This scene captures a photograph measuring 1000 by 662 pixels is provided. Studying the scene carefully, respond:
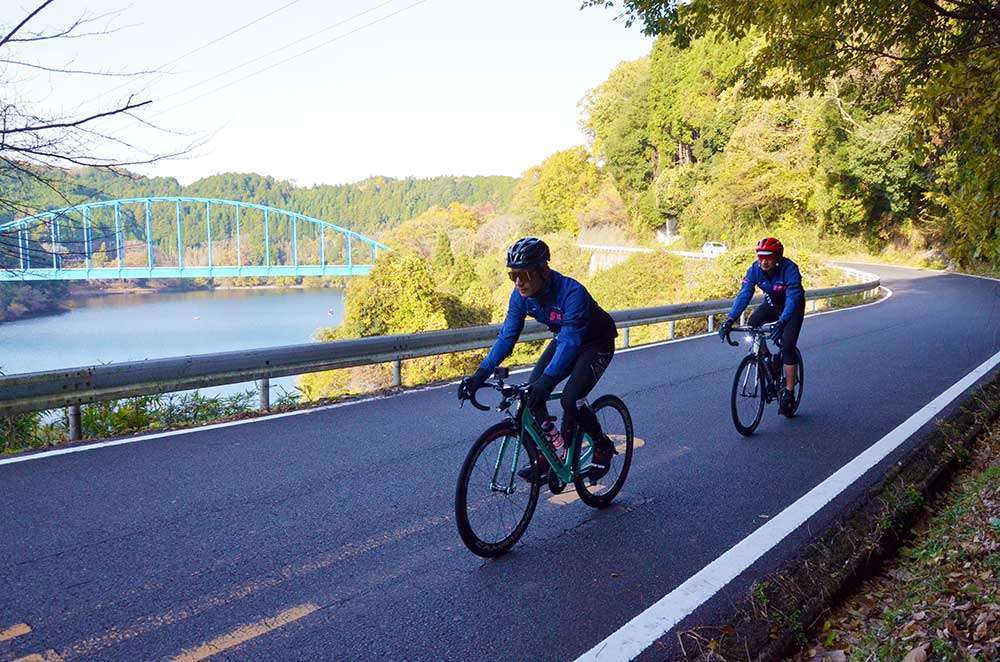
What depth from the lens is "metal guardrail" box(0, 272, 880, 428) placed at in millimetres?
6574

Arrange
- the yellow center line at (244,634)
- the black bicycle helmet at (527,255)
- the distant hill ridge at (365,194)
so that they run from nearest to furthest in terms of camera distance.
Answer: the yellow center line at (244,634)
the black bicycle helmet at (527,255)
the distant hill ridge at (365,194)

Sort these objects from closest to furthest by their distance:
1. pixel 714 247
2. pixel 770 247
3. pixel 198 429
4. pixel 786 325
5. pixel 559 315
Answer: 1. pixel 559 315
2. pixel 198 429
3. pixel 770 247
4. pixel 786 325
5. pixel 714 247

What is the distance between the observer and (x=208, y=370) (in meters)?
7.79

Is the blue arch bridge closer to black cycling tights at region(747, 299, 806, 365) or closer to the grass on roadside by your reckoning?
black cycling tights at region(747, 299, 806, 365)

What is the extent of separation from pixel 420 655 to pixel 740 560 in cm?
198

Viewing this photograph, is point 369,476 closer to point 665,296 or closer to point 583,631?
point 583,631

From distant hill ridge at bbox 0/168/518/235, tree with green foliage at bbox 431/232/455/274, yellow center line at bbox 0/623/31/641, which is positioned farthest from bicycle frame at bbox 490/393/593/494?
distant hill ridge at bbox 0/168/518/235

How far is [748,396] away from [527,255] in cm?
384

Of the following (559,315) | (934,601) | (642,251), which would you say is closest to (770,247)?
(559,315)

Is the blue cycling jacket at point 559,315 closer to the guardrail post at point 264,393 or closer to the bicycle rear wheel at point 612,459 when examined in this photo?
the bicycle rear wheel at point 612,459

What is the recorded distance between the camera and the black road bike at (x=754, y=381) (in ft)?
23.6

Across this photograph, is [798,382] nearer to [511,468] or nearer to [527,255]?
[511,468]

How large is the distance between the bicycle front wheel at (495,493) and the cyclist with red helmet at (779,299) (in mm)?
3601

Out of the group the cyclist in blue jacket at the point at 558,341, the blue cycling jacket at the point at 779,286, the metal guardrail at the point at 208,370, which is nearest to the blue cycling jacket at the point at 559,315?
the cyclist in blue jacket at the point at 558,341
